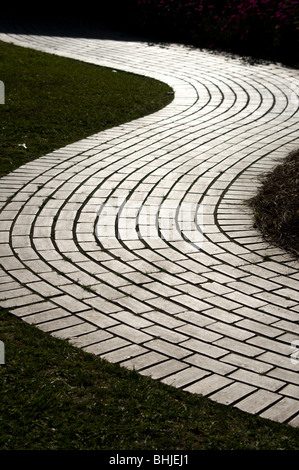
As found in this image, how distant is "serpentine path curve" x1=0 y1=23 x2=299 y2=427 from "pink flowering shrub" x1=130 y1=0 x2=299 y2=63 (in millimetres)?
4441

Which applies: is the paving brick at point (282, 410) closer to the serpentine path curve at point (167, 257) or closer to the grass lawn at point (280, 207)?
the serpentine path curve at point (167, 257)

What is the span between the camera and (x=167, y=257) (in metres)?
4.65

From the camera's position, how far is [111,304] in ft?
13.1

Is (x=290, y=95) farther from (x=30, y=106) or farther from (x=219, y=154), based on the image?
(x=30, y=106)

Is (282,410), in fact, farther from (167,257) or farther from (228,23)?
(228,23)

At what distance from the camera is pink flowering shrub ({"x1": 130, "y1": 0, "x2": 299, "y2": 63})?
479 inches

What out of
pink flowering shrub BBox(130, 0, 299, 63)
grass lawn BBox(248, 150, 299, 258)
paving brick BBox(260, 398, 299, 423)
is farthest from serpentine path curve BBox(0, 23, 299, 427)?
pink flowering shrub BBox(130, 0, 299, 63)

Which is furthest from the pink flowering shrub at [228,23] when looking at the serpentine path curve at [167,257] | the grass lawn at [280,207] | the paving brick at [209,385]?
the paving brick at [209,385]

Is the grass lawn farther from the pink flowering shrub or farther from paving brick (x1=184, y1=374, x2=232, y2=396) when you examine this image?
the pink flowering shrub

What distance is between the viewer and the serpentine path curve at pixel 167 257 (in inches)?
136

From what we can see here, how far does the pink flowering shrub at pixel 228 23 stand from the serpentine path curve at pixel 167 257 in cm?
444

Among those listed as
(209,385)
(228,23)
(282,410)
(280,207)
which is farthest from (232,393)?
(228,23)

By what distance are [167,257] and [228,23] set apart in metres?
9.77
